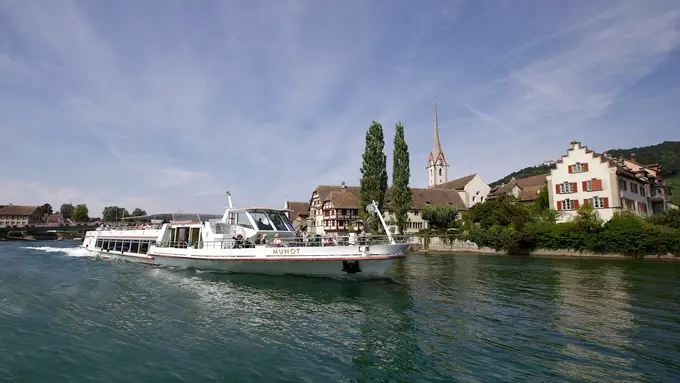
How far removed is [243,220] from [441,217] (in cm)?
3758

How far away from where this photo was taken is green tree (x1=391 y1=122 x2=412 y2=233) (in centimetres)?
5356

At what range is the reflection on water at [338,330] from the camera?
8953 millimetres

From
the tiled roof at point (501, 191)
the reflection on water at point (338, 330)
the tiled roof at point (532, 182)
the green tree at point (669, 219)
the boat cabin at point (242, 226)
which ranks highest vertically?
the tiled roof at point (532, 182)

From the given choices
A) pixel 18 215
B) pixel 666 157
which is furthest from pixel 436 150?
pixel 18 215

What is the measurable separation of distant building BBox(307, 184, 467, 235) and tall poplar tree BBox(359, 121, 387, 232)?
7.57 meters

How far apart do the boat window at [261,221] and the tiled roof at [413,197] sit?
40542mm

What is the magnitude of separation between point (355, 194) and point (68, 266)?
47904mm

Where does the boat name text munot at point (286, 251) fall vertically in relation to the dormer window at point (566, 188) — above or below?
below

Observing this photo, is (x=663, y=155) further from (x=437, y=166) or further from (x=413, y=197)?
(x=413, y=197)

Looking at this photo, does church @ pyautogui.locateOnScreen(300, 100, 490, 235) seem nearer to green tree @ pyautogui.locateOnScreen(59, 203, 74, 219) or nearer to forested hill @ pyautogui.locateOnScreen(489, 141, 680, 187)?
forested hill @ pyautogui.locateOnScreen(489, 141, 680, 187)

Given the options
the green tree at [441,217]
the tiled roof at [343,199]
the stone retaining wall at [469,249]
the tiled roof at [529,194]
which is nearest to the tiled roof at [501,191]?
the tiled roof at [529,194]

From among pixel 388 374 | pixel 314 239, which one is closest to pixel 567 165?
pixel 314 239

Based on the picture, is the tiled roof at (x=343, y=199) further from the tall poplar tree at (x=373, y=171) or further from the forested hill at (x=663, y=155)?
the forested hill at (x=663, y=155)

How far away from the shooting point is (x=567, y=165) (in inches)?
1802
